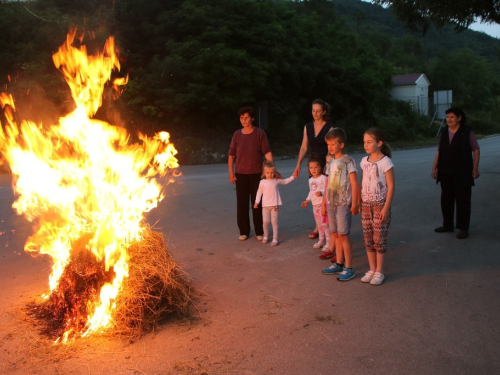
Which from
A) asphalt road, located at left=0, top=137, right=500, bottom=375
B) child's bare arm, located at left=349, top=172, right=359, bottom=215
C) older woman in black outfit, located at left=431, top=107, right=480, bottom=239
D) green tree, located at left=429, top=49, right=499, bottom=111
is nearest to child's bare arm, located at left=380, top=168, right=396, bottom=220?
child's bare arm, located at left=349, top=172, right=359, bottom=215

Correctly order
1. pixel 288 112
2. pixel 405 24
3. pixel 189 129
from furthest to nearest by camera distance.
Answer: pixel 288 112 → pixel 189 129 → pixel 405 24

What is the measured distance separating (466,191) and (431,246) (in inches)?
40.1

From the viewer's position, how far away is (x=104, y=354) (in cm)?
399

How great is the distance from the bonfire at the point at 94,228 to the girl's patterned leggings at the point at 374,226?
6.60 ft

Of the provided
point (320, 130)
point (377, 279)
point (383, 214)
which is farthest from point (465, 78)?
point (377, 279)

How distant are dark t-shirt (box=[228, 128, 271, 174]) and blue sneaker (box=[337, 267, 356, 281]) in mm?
2268

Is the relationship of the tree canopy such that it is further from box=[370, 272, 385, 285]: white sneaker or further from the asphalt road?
box=[370, 272, 385, 285]: white sneaker

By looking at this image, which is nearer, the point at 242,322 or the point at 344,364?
the point at 344,364

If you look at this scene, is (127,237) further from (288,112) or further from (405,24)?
(288,112)

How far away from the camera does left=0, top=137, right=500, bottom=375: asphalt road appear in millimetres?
3822

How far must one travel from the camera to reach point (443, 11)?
9.89m

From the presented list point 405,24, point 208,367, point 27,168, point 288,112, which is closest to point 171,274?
point 208,367

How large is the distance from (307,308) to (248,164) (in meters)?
3.01

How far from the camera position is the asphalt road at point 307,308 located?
3822 millimetres
